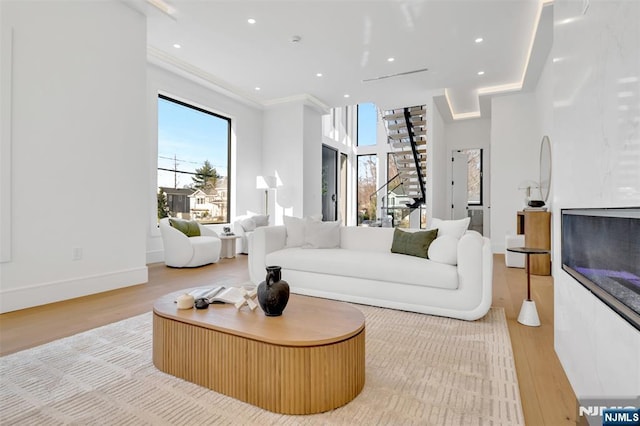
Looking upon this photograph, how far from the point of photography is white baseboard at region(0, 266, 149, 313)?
291 cm

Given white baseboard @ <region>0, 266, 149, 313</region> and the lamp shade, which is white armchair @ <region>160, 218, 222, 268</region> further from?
the lamp shade

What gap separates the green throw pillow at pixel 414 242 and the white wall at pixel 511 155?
389 cm

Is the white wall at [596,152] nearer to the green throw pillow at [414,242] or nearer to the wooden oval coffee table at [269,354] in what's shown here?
the wooden oval coffee table at [269,354]

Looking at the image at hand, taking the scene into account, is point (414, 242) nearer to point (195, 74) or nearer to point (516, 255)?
point (516, 255)

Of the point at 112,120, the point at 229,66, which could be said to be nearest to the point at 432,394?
the point at 112,120

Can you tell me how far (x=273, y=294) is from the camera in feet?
5.90

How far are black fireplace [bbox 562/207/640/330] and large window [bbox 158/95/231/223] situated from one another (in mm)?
5710

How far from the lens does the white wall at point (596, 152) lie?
1.11m

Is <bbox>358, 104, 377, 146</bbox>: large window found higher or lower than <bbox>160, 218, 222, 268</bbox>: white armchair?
higher

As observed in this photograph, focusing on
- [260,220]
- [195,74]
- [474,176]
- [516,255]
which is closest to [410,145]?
[474,176]

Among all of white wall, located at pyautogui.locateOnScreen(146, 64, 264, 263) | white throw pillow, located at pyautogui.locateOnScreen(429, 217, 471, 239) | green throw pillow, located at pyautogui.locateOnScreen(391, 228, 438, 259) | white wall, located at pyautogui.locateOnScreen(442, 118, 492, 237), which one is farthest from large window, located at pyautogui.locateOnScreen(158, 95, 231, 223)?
white wall, located at pyautogui.locateOnScreen(442, 118, 492, 237)

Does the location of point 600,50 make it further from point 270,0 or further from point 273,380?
point 270,0

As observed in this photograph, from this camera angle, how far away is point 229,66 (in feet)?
18.3

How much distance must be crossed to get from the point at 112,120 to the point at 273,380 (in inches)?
143
